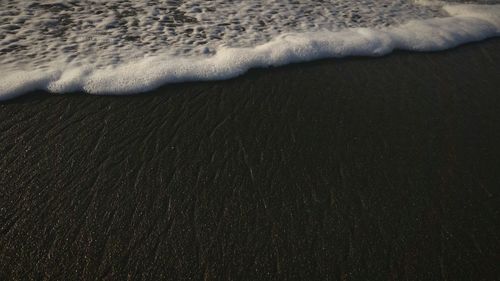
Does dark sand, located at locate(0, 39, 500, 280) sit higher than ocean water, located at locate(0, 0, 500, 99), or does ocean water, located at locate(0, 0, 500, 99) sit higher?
ocean water, located at locate(0, 0, 500, 99)

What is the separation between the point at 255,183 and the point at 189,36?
232cm

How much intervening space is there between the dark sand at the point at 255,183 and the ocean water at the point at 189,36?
25 cm

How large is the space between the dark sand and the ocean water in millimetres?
245

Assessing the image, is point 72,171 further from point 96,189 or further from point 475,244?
point 475,244

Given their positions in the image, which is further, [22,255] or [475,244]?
[475,244]

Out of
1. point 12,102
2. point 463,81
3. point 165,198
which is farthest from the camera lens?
point 463,81

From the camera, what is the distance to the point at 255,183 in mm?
2303

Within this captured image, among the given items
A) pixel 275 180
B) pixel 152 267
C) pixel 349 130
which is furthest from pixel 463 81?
pixel 152 267

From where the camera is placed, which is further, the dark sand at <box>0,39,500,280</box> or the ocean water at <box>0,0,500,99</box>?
the ocean water at <box>0,0,500,99</box>

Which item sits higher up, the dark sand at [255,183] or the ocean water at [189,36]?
the ocean water at [189,36]

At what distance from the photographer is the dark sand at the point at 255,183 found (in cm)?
187

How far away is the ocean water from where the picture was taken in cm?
312

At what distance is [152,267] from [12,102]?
2016mm

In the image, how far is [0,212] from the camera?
2010 millimetres
